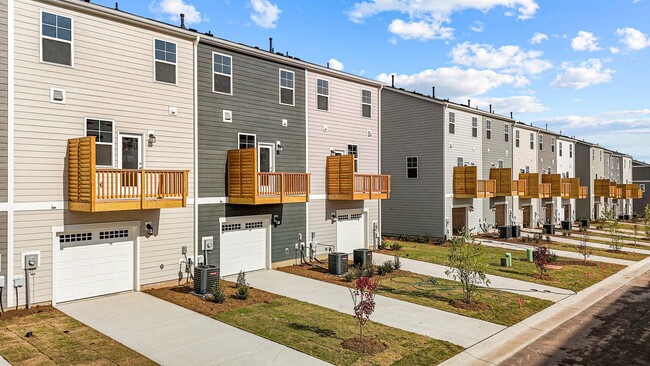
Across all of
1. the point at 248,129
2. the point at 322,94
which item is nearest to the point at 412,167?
the point at 322,94

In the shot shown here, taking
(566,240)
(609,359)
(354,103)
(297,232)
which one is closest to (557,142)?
(566,240)

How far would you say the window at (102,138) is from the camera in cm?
1414

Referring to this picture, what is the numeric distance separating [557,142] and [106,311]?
153 feet

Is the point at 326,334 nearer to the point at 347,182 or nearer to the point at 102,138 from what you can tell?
the point at 102,138

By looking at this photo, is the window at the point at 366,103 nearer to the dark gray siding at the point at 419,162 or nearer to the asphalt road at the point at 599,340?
the dark gray siding at the point at 419,162

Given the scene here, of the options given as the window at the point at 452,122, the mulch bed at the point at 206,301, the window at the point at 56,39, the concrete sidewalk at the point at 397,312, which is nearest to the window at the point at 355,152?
the concrete sidewalk at the point at 397,312

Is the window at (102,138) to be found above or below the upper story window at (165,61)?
below

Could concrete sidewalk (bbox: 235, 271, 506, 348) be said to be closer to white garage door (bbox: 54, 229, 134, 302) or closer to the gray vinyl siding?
white garage door (bbox: 54, 229, 134, 302)

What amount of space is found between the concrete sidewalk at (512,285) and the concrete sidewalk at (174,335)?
10.2m

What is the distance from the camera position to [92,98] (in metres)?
14.1

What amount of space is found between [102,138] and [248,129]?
5967mm

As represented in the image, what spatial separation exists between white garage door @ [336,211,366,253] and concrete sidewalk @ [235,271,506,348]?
18.8 feet

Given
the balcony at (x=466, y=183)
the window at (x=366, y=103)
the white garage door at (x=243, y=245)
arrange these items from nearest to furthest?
the white garage door at (x=243, y=245) < the window at (x=366, y=103) < the balcony at (x=466, y=183)

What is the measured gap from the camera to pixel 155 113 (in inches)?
615
